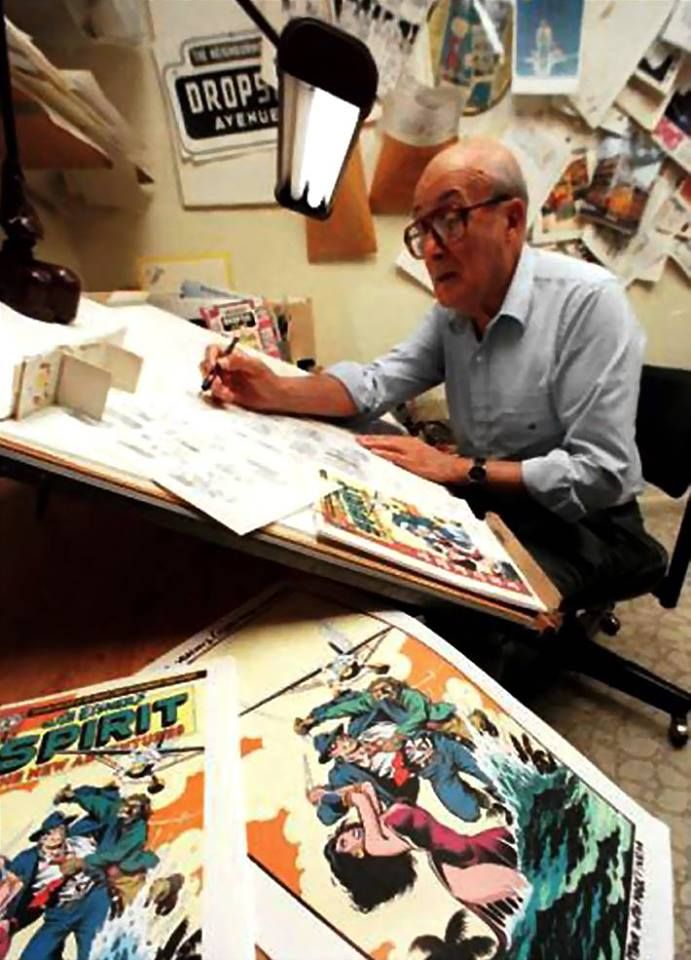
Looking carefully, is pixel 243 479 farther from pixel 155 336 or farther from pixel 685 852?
pixel 685 852

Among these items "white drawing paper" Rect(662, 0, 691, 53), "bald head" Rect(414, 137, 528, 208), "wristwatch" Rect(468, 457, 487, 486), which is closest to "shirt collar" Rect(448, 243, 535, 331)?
"bald head" Rect(414, 137, 528, 208)

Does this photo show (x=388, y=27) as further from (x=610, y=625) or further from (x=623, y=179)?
(x=610, y=625)

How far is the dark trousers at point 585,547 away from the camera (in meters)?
1.18

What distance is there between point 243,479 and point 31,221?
0.61m

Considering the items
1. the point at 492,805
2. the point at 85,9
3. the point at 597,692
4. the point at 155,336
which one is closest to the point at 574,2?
the point at 85,9

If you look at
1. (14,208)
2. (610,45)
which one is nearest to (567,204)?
(610,45)

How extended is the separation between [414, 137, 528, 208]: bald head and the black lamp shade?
29 centimetres

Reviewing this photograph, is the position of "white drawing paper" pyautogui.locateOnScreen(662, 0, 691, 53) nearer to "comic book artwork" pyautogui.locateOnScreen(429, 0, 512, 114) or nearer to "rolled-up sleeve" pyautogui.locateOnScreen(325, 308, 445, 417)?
"comic book artwork" pyautogui.locateOnScreen(429, 0, 512, 114)

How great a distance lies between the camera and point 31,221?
104cm

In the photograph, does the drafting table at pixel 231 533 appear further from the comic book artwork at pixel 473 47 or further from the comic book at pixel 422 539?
the comic book artwork at pixel 473 47

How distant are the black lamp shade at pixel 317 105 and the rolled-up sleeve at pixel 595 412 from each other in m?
0.50

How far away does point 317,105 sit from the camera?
77cm

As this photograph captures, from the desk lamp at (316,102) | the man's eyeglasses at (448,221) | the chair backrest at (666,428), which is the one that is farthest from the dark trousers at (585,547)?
the desk lamp at (316,102)

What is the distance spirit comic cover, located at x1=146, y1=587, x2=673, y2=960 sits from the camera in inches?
15.9
